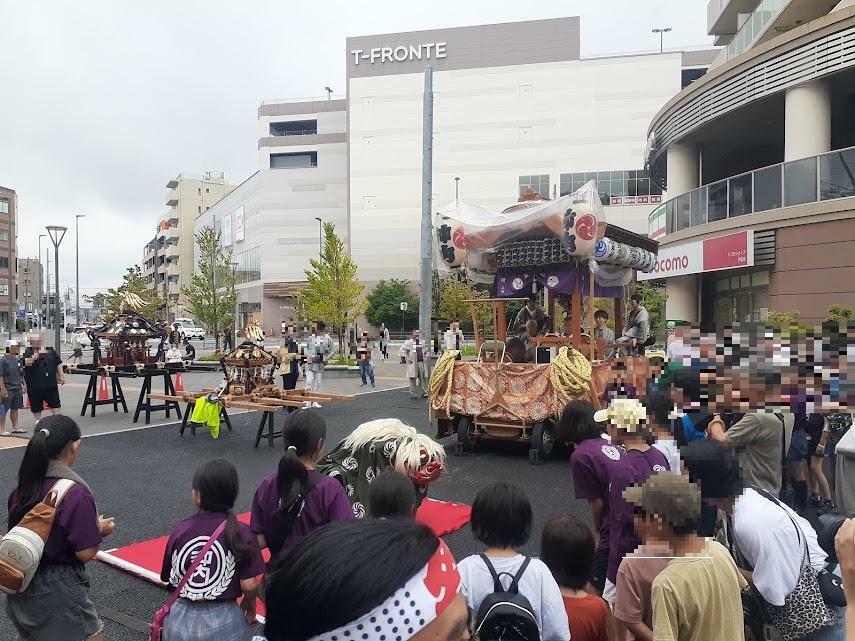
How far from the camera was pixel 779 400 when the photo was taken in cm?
434

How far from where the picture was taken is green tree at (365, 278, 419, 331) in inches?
2109

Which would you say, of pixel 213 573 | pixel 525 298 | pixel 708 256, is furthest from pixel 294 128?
pixel 213 573

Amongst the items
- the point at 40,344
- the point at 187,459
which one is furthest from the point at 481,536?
the point at 40,344

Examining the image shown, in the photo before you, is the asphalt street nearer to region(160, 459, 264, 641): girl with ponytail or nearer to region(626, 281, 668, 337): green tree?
region(160, 459, 264, 641): girl with ponytail

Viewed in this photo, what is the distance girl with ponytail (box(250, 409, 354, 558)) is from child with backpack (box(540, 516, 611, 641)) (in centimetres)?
96

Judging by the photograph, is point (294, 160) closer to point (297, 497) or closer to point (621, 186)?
point (621, 186)

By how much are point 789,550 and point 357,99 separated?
198ft

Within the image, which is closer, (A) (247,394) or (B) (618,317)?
(A) (247,394)

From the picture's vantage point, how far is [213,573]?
265 cm

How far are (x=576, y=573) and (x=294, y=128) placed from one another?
67.8m

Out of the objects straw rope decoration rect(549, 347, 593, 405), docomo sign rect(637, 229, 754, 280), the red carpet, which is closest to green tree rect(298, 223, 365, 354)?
docomo sign rect(637, 229, 754, 280)

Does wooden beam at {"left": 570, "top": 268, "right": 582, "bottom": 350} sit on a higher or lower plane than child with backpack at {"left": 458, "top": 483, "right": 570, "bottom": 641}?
higher

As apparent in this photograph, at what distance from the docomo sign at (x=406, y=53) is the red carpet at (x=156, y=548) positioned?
5718 centimetres

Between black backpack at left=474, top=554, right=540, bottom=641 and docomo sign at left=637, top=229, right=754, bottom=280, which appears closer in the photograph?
black backpack at left=474, top=554, right=540, bottom=641
